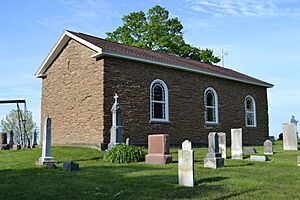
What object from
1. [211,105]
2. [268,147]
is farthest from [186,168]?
[211,105]

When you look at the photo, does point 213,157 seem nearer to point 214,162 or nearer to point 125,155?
point 214,162

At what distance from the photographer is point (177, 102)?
19406 millimetres

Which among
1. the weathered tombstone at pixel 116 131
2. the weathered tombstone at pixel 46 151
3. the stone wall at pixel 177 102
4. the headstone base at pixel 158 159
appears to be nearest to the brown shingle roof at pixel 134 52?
the stone wall at pixel 177 102

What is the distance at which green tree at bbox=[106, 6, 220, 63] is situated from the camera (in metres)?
36.2

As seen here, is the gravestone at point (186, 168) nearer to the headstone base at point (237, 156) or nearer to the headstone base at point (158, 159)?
the headstone base at point (158, 159)

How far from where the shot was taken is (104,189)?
24.1 feet

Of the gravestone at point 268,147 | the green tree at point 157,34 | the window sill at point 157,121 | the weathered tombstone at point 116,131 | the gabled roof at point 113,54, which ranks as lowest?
the gravestone at point 268,147

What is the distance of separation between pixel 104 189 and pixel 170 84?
1233 cm

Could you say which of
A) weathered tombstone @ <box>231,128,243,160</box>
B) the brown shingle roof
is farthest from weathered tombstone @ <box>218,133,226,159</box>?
the brown shingle roof

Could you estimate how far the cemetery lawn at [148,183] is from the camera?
6781 millimetres

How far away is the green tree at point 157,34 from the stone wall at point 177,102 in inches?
530

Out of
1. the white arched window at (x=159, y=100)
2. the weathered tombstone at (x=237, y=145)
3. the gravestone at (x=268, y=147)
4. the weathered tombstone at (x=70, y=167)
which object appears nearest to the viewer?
the weathered tombstone at (x=70, y=167)

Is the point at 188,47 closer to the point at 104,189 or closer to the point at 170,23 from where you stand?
the point at 170,23

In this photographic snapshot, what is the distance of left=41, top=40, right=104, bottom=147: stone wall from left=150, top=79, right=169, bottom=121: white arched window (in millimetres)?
3261
